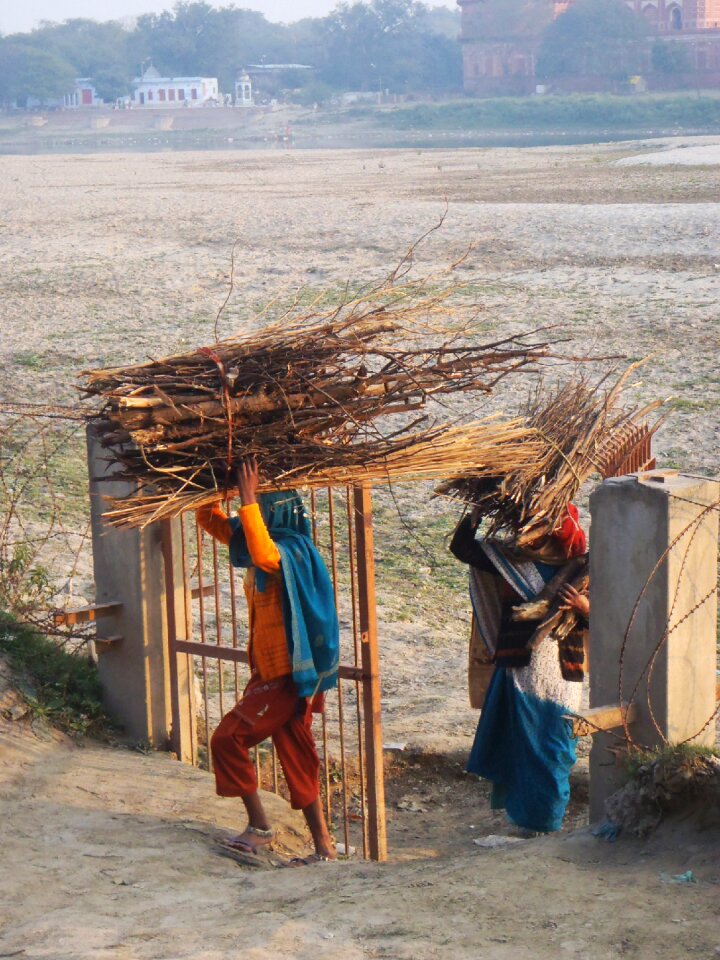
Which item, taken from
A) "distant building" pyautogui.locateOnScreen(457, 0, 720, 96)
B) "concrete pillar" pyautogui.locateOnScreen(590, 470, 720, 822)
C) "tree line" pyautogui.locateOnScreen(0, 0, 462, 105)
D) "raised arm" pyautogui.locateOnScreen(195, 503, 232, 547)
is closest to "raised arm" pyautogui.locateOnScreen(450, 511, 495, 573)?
"concrete pillar" pyautogui.locateOnScreen(590, 470, 720, 822)

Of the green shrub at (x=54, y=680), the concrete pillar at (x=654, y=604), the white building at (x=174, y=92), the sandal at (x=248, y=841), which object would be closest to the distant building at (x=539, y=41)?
the white building at (x=174, y=92)

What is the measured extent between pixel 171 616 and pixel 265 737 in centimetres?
110

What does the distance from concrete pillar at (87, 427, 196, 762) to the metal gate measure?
1.0 inches

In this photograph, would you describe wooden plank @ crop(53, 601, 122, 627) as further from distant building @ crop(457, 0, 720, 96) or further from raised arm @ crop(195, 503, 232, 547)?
distant building @ crop(457, 0, 720, 96)

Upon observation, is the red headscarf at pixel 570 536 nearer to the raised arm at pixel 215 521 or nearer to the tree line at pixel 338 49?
A: the raised arm at pixel 215 521

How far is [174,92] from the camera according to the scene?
9031cm

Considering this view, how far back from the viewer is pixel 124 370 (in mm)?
4082

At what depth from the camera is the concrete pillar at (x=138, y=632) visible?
523 centimetres

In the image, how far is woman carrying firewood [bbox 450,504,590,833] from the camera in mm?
4562

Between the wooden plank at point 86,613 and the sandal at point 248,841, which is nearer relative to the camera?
the sandal at point 248,841

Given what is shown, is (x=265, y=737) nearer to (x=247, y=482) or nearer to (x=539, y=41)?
(x=247, y=482)

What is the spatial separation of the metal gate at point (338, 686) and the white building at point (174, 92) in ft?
283

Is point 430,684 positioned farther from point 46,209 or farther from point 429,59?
point 429,59

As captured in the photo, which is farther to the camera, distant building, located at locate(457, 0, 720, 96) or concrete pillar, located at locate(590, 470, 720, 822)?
distant building, located at locate(457, 0, 720, 96)
